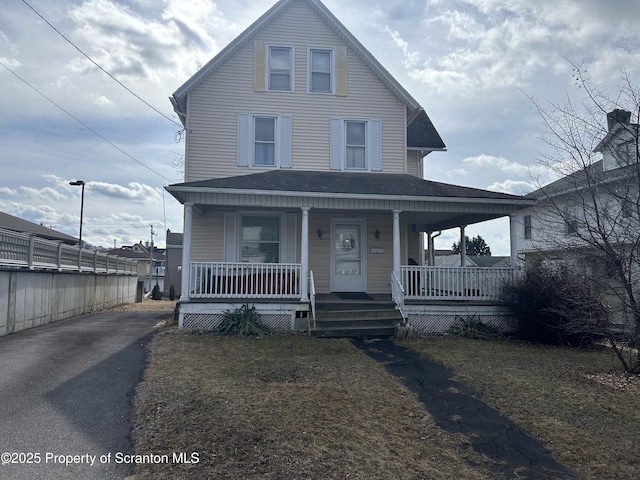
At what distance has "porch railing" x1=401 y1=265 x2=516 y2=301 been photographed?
35.6 ft

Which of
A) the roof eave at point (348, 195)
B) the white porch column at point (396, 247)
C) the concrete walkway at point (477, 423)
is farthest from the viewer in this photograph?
the white porch column at point (396, 247)

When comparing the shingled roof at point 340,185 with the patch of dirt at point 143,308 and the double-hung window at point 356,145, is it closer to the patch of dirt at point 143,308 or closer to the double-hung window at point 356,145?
the double-hung window at point 356,145

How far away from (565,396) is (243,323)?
653 cm

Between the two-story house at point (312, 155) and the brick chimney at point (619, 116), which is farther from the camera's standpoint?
the two-story house at point (312, 155)

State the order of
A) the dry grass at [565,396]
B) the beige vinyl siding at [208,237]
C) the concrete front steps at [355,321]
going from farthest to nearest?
1. the beige vinyl siding at [208,237]
2. the concrete front steps at [355,321]
3. the dry grass at [565,396]

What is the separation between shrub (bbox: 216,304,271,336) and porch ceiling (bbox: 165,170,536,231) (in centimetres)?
256

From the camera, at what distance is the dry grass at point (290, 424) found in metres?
3.52

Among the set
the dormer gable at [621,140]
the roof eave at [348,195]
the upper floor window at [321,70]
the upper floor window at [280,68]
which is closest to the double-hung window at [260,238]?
the roof eave at [348,195]

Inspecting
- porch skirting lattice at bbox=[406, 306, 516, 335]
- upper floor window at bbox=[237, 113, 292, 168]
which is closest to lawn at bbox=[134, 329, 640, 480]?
porch skirting lattice at bbox=[406, 306, 516, 335]

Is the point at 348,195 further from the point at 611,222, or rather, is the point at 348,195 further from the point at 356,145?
the point at 611,222

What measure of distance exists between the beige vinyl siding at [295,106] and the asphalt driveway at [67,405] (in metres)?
5.87

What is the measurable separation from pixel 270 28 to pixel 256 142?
359 centimetres

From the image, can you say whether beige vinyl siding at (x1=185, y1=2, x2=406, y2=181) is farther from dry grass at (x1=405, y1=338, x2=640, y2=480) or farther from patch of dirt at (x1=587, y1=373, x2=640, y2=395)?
patch of dirt at (x1=587, y1=373, x2=640, y2=395)

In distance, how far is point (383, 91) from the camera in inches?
A: 524
